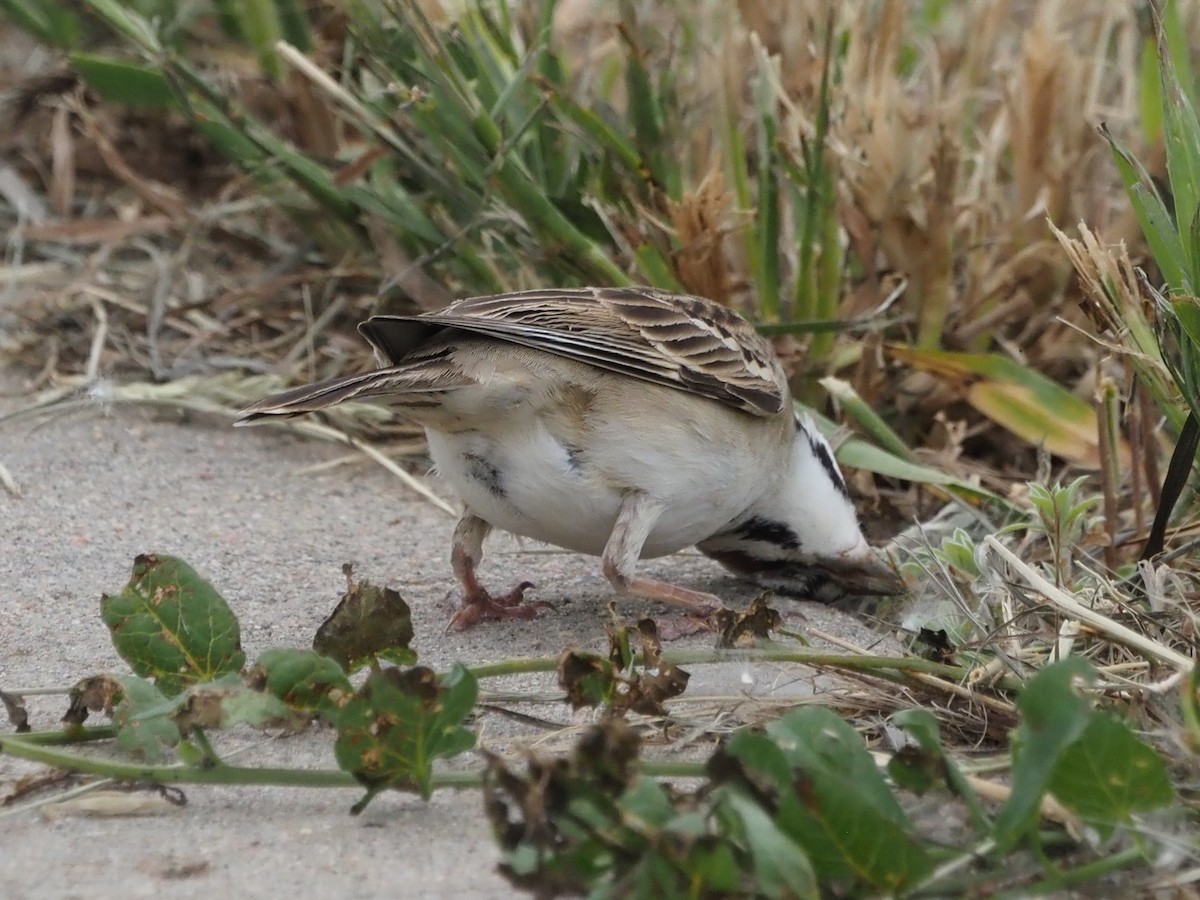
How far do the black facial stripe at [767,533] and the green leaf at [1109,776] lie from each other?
208 centimetres

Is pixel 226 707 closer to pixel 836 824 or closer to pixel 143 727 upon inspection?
pixel 143 727

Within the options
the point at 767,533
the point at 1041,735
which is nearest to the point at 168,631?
the point at 1041,735

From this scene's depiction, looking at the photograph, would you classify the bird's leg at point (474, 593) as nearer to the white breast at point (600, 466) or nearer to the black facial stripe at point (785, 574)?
the white breast at point (600, 466)

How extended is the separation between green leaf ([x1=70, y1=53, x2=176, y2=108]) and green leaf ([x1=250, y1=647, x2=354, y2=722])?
3.71 m

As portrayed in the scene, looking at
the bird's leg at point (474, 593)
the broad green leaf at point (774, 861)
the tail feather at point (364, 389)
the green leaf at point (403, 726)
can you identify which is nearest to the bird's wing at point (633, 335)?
the tail feather at point (364, 389)

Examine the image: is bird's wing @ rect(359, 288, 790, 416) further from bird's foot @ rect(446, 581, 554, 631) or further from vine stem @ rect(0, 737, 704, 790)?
vine stem @ rect(0, 737, 704, 790)

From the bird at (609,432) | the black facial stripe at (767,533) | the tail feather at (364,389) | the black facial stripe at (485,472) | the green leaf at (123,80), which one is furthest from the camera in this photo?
the green leaf at (123,80)

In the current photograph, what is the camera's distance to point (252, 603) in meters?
4.13

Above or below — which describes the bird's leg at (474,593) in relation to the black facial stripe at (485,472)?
below

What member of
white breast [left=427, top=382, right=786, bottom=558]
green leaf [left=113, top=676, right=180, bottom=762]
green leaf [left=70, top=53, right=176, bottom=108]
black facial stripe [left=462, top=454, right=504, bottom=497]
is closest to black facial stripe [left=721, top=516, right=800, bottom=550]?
white breast [left=427, top=382, right=786, bottom=558]

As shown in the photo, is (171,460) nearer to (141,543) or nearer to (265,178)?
(141,543)

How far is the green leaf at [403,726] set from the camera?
8.65 ft

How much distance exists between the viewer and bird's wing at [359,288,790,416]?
12.7 ft

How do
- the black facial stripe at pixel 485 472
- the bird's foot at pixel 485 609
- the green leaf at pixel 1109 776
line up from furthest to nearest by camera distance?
1. the bird's foot at pixel 485 609
2. the black facial stripe at pixel 485 472
3. the green leaf at pixel 1109 776
